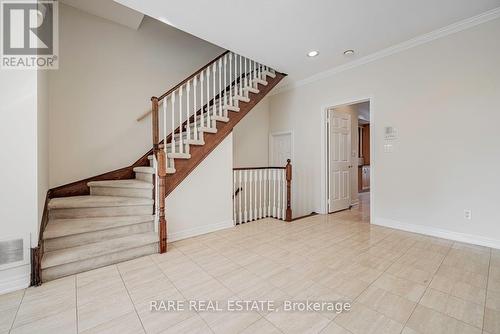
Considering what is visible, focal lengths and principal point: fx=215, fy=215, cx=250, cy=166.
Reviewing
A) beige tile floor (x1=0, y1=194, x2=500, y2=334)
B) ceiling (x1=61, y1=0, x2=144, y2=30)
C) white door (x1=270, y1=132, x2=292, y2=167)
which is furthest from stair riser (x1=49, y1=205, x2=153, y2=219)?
white door (x1=270, y1=132, x2=292, y2=167)

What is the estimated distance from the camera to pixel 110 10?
10.9 feet

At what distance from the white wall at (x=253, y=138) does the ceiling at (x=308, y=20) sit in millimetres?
2077

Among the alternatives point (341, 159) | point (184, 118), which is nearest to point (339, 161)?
point (341, 159)

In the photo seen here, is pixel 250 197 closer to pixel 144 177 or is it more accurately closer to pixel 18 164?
pixel 144 177

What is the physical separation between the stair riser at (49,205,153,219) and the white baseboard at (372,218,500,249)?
3715 millimetres

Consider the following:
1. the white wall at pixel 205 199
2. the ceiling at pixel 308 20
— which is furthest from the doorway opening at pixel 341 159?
the white wall at pixel 205 199

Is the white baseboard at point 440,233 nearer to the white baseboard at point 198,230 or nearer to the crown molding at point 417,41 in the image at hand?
the white baseboard at point 198,230

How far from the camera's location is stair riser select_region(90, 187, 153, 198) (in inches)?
119

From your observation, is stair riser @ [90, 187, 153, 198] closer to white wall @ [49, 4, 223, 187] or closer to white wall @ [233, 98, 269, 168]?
white wall @ [49, 4, 223, 187]

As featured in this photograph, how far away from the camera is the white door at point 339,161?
15.0 ft

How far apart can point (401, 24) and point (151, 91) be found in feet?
13.2

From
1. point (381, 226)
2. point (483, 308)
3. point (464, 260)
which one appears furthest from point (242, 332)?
point (381, 226)

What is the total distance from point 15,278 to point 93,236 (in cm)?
65

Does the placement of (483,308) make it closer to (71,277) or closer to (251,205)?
(251,205)
